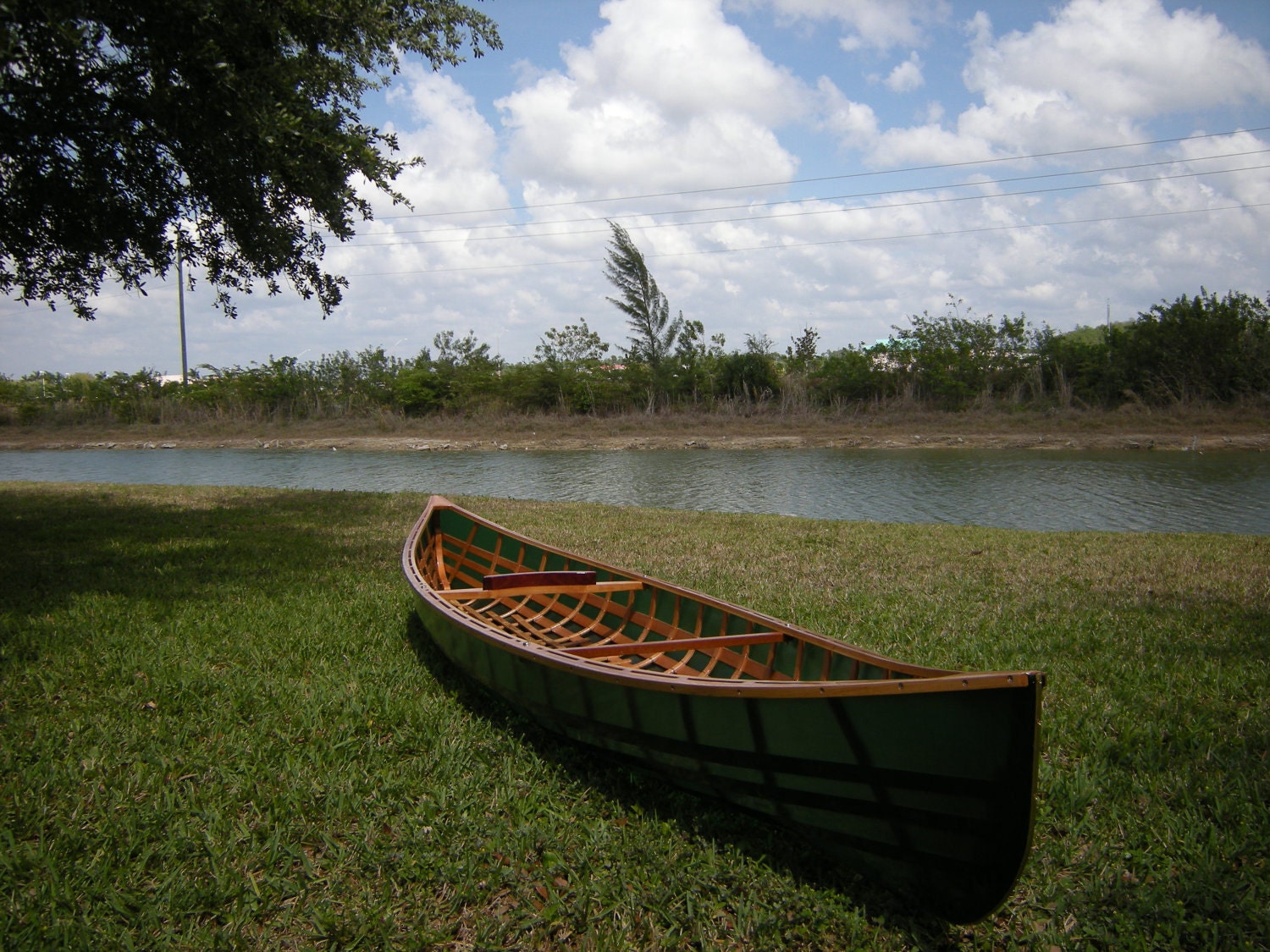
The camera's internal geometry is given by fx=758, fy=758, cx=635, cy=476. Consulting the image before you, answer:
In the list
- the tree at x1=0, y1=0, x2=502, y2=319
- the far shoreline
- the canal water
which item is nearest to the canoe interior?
the tree at x1=0, y1=0, x2=502, y2=319

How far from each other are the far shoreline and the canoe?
2380cm

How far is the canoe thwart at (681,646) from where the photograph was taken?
11.3 ft

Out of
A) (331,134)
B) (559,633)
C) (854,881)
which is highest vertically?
(331,134)

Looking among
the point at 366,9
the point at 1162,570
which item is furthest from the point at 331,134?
the point at 1162,570

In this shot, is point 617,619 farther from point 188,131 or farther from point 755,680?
point 188,131

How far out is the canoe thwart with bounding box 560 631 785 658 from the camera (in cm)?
343

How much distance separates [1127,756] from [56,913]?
13.5ft

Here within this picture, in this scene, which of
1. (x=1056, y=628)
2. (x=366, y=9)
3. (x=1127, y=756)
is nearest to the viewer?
(x=1127, y=756)

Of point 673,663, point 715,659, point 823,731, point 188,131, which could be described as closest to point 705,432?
point 188,131

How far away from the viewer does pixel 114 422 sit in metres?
34.3

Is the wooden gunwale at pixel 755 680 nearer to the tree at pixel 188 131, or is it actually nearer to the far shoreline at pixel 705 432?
the tree at pixel 188 131

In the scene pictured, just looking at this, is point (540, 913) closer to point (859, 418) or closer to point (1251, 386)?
point (859, 418)

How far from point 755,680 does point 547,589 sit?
67.3 inches

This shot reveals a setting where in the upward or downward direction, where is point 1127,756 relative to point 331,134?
downward
